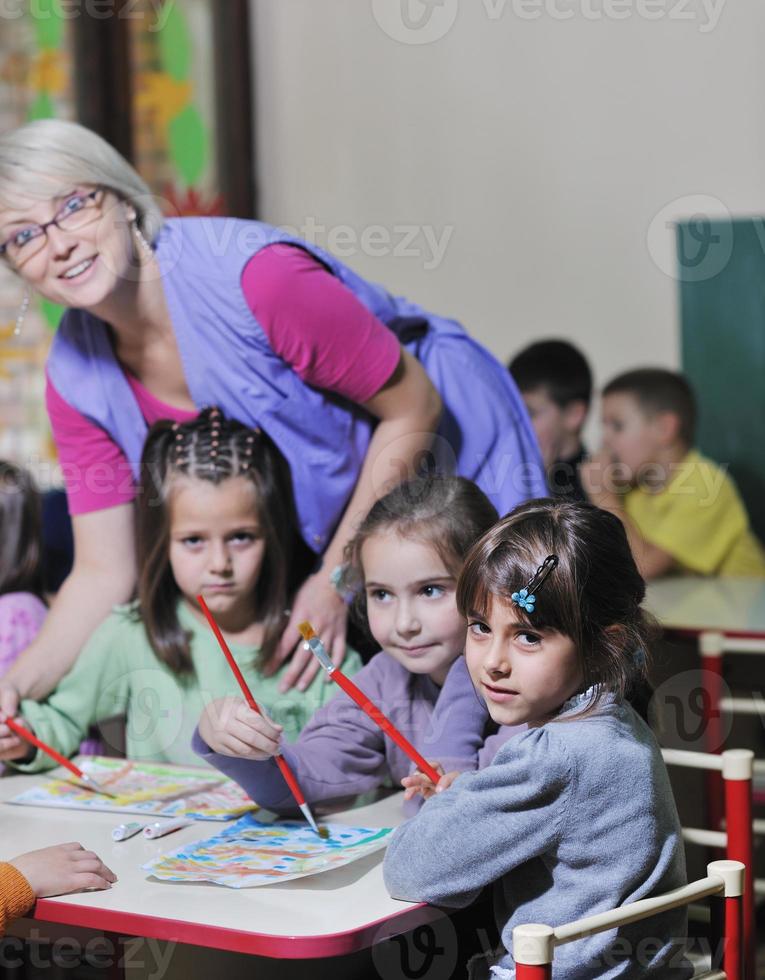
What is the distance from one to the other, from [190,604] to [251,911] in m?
0.63

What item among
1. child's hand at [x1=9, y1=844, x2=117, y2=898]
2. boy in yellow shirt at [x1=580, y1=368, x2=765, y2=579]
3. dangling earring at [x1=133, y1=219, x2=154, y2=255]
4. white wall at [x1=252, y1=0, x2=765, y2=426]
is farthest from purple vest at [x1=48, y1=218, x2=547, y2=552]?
white wall at [x1=252, y1=0, x2=765, y2=426]

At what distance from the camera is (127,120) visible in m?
3.49

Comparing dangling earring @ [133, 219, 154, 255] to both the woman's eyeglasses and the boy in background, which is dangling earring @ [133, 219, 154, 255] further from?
the boy in background

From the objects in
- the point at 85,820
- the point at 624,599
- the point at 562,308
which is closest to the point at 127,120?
the point at 562,308

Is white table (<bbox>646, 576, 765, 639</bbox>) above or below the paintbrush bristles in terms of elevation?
below

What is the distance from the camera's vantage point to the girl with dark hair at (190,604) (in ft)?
5.33

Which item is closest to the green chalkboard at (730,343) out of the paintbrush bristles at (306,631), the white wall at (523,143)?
the white wall at (523,143)

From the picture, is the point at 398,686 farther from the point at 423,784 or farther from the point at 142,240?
the point at 142,240

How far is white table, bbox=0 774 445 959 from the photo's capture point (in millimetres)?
1077

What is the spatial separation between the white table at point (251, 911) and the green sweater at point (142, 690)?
0.35 metres

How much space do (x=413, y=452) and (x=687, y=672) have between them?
2.84 feet

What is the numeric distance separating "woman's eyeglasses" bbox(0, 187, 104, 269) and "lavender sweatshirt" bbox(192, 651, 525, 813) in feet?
1.91

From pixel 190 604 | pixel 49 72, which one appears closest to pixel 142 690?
pixel 190 604

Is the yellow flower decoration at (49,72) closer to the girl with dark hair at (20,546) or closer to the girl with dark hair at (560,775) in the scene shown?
the girl with dark hair at (20,546)
